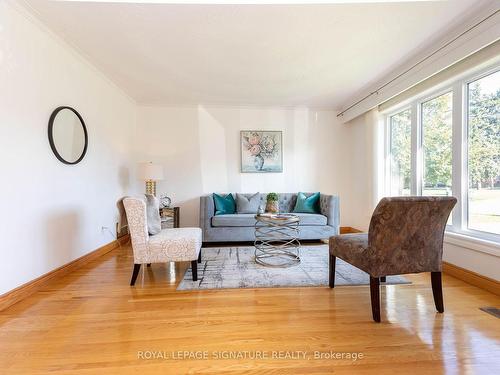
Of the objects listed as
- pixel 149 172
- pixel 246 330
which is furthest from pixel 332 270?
pixel 149 172

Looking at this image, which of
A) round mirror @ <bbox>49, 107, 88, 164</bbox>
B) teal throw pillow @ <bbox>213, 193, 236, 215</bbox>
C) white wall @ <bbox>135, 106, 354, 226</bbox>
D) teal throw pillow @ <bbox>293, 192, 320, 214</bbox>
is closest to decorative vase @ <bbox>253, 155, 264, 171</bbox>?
white wall @ <bbox>135, 106, 354, 226</bbox>

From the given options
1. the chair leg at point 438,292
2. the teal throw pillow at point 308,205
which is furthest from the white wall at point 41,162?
the chair leg at point 438,292

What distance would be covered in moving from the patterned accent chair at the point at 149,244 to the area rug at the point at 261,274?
0.20m

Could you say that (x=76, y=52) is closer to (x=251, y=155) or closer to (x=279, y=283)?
(x=251, y=155)

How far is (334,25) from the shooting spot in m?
2.14

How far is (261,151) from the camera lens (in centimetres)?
445

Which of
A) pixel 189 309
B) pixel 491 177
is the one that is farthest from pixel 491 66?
pixel 189 309

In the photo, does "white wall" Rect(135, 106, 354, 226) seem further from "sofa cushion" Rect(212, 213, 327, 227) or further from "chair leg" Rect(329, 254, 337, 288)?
"chair leg" Rect(329, 254, 337, 288)

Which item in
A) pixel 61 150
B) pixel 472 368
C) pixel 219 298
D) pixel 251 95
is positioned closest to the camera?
pixel 472 368

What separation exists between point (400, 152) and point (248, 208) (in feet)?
7.99

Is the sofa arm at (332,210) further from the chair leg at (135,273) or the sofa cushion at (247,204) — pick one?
the chair leg at (135,273)

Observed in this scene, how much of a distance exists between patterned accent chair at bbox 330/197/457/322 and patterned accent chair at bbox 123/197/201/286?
1455mm

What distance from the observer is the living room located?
4.71 ft

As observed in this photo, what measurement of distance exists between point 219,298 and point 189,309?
26 centimetres
